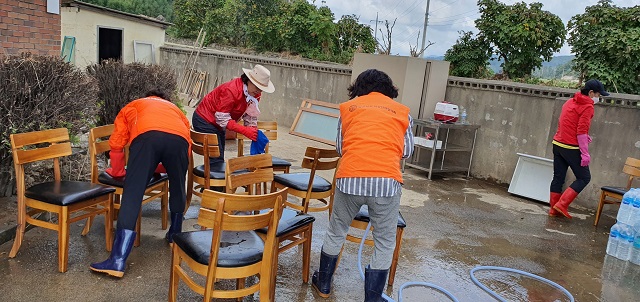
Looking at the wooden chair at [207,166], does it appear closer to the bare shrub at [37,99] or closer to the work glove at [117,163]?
the work glove at [117,163]

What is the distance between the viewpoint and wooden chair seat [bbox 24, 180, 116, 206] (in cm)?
316

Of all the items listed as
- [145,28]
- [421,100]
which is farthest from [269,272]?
[145,28]

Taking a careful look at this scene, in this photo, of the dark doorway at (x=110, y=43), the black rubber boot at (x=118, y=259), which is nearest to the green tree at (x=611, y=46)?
the black rubber boot at (x=118, y=259)

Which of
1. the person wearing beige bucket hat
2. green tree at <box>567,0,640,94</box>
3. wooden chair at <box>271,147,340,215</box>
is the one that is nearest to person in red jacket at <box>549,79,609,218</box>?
green tree at <box>567,0,640,94</box>

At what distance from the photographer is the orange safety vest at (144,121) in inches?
130

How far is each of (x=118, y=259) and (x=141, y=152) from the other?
733 mm

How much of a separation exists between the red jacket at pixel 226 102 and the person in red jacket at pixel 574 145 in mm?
3809

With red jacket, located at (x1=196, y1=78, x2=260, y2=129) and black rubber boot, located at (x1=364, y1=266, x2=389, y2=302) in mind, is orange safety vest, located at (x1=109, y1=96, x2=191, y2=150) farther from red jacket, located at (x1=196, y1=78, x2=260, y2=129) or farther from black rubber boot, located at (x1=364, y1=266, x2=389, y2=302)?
black rubber boot, located at (x1=364, y1=266, x2=389, y2=302)

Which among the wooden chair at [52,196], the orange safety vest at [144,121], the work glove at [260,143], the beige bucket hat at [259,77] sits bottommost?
the wooden chair at [52,196]

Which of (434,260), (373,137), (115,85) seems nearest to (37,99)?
(115,85)

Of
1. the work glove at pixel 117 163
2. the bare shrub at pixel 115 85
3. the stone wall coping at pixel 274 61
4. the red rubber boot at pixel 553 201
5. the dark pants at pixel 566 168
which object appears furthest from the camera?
the stone wall coping at pixel 274 61

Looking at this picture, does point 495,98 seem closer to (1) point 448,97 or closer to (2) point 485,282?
(1) point 448,97

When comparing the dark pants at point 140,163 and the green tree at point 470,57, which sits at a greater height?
the green tree at point 470,57

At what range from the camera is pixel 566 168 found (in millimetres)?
5930
